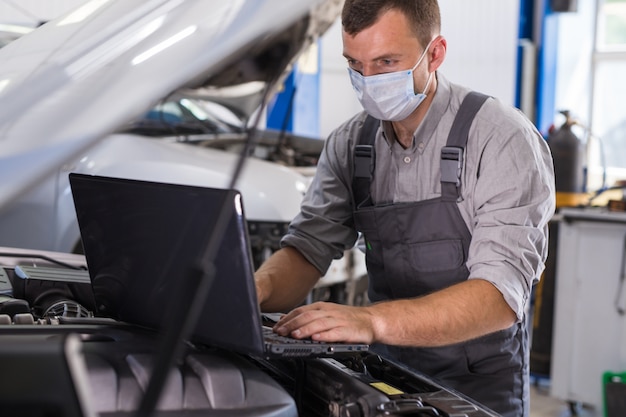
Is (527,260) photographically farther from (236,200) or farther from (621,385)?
(621,385)

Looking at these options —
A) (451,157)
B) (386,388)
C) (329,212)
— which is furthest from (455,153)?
(386,388)

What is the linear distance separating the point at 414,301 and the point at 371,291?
0.42 m

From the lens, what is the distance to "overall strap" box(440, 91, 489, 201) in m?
1.62

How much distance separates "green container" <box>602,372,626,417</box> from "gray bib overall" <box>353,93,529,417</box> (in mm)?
1766

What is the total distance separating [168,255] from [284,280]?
2.04 feet

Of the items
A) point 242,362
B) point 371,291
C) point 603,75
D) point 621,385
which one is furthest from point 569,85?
point 242,362

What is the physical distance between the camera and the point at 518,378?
166 cm

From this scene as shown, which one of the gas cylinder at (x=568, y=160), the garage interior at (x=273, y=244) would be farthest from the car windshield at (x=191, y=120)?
the gas cylinder at (x=568, y=160)

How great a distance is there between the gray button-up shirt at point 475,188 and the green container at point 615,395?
1.84m

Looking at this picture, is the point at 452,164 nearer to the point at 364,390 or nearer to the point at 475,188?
the point at 475,188

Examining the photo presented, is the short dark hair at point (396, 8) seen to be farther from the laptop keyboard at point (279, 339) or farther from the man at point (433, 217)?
the laptop keyboard at point (279, 339)

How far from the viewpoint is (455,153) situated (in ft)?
5.30

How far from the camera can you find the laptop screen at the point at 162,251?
42.3 inches

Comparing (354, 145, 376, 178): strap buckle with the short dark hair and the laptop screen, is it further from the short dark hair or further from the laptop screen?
the laptop screen
